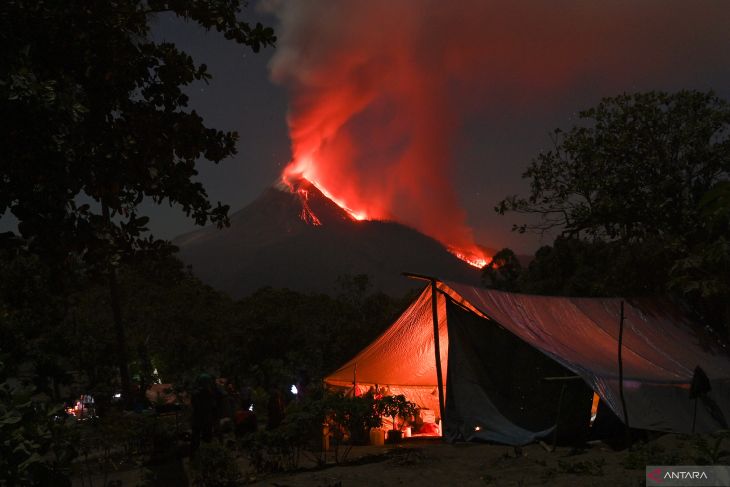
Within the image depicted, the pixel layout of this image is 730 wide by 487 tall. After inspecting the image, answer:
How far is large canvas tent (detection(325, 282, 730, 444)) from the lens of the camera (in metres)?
10.4

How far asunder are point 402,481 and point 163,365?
2371 centimetres

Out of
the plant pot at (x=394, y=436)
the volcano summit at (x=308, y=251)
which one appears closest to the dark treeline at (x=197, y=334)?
the plant pot at (x=394, y=436)

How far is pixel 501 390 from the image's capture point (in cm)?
1097

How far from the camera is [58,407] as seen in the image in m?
3.53

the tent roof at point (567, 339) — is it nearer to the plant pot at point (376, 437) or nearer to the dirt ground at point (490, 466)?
the dirt ground at point (490, 466)

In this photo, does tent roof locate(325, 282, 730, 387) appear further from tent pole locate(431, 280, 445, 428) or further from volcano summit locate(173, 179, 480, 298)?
volcano summit locate(173, 179, 480, 298)

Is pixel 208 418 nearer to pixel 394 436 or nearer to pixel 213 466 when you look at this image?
pixel 213 466

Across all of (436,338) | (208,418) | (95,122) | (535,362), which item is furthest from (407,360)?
(95,122)

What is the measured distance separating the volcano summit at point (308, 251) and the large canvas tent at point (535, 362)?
141376 millimetres

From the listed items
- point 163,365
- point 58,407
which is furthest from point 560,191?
point 163,365

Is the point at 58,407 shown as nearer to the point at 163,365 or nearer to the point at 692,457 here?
the point at 692,457

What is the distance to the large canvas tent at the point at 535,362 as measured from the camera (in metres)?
10.4

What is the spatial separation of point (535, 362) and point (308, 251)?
162477 millimetres

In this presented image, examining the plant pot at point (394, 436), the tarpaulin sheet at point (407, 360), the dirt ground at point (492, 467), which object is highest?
the tarpaulin sheet at point (407, 360)
